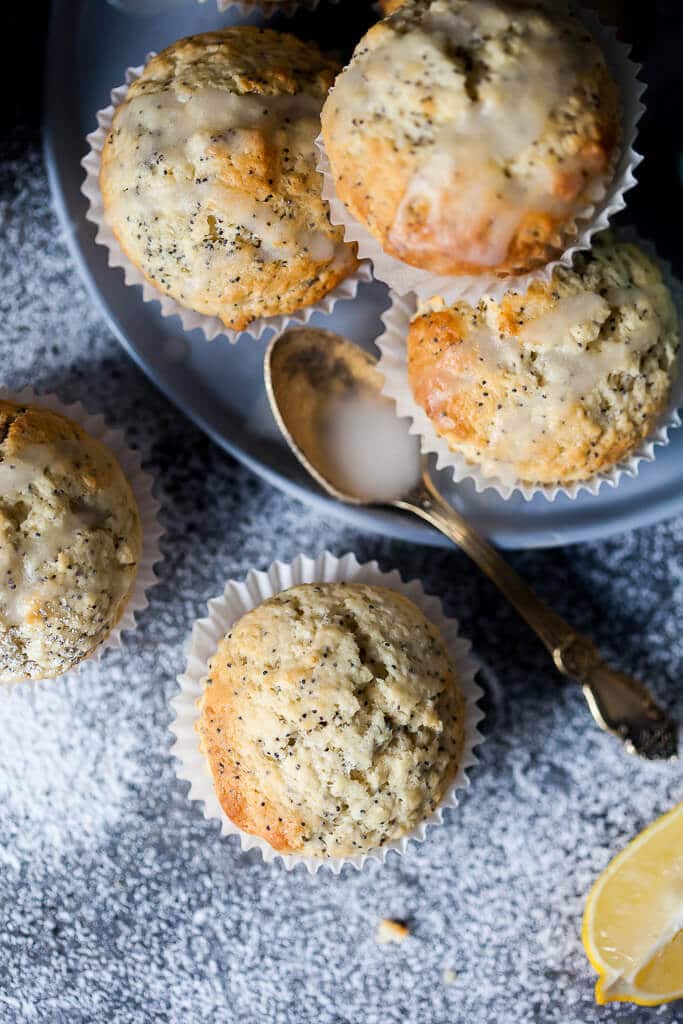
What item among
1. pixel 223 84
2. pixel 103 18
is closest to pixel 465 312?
pixel 223 84

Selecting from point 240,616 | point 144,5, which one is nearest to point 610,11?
A: point 144,5

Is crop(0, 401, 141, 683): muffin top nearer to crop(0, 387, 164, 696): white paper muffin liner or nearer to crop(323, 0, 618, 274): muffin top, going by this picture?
crop(0, 387, 164, 696): white paper muffin liner

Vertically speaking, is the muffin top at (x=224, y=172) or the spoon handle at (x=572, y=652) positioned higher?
the muffin top at (x=224, y=172)

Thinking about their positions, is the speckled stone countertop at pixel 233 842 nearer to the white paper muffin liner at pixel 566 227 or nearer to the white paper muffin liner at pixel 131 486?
the white paper muffin liner at pixel 131 486

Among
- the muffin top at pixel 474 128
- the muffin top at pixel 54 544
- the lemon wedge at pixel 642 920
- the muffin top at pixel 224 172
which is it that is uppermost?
the muffin top at pixel 474 128

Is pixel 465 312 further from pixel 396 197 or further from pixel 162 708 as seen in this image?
pixel 162 708

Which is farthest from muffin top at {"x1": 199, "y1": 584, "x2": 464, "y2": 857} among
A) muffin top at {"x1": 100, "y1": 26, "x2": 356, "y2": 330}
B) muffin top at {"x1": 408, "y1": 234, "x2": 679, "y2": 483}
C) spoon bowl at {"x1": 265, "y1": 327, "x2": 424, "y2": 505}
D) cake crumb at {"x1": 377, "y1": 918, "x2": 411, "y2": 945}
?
muffin top at {"x1": 100, "y1": 26, "x2": 356, "y2": 330}

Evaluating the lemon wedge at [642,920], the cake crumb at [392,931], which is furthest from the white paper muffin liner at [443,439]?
the cake crumb at [392,931]
